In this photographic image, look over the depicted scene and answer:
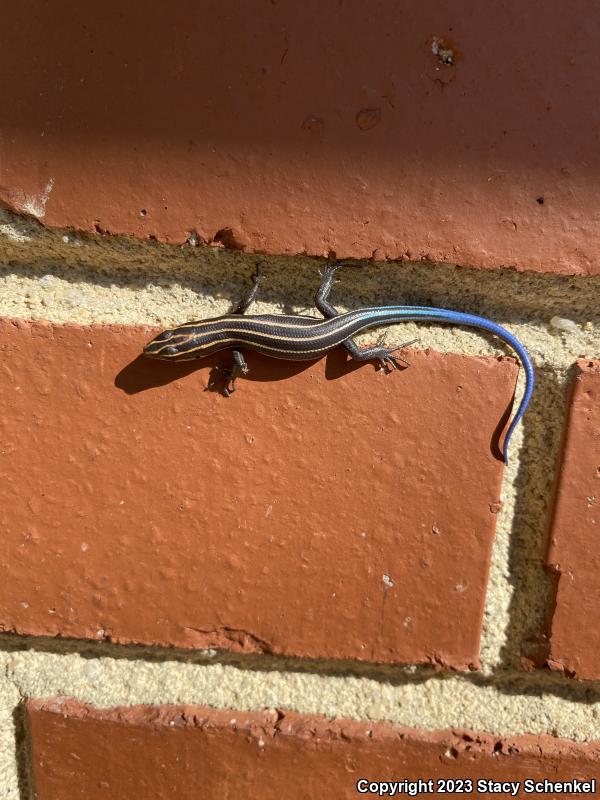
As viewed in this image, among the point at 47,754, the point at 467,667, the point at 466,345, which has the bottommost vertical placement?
the point at 47,754

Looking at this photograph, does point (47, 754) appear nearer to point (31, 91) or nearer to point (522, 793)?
point (522, 793)

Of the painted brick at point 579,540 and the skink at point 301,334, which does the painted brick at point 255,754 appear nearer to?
the painted brick at point 579,540

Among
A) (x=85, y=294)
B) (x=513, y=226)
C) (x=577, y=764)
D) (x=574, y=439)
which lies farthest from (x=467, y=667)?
(x=85, y=294)

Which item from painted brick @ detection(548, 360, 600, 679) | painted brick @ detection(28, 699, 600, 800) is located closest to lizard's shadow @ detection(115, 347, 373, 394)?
painted brick @ detection(548, 360, 600, 679)

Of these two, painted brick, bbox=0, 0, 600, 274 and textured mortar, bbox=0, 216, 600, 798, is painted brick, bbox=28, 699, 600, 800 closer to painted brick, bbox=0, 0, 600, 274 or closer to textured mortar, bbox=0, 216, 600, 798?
textured mortar, bbox=0, 216, 600, 798

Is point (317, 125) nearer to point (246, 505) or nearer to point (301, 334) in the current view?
point (301, 334)

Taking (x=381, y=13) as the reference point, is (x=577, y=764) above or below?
below
